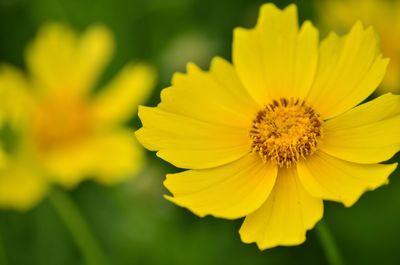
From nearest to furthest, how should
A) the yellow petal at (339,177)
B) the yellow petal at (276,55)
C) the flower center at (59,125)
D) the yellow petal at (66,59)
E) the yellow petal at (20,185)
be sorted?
the yellow petal at (339,177) < the yellow petal at (276,55) < the yellow petal at (20,185) < the flower center at (59,125) < the yellow petal at (66,59)

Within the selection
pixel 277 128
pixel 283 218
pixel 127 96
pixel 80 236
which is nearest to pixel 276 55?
pixel 277 128

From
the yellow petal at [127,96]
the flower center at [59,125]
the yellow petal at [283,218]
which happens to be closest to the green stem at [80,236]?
the flower center at [59,125]

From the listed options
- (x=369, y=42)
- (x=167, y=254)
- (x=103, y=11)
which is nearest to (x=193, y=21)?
(x=103, y=11)

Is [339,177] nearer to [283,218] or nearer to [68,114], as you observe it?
[283,218]

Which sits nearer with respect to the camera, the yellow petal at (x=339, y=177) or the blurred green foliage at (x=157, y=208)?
the yellow petal at (x=339, y=177)

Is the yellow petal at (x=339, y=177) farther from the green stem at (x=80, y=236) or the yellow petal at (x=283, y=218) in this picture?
the green stem at (x=80, y=236)
